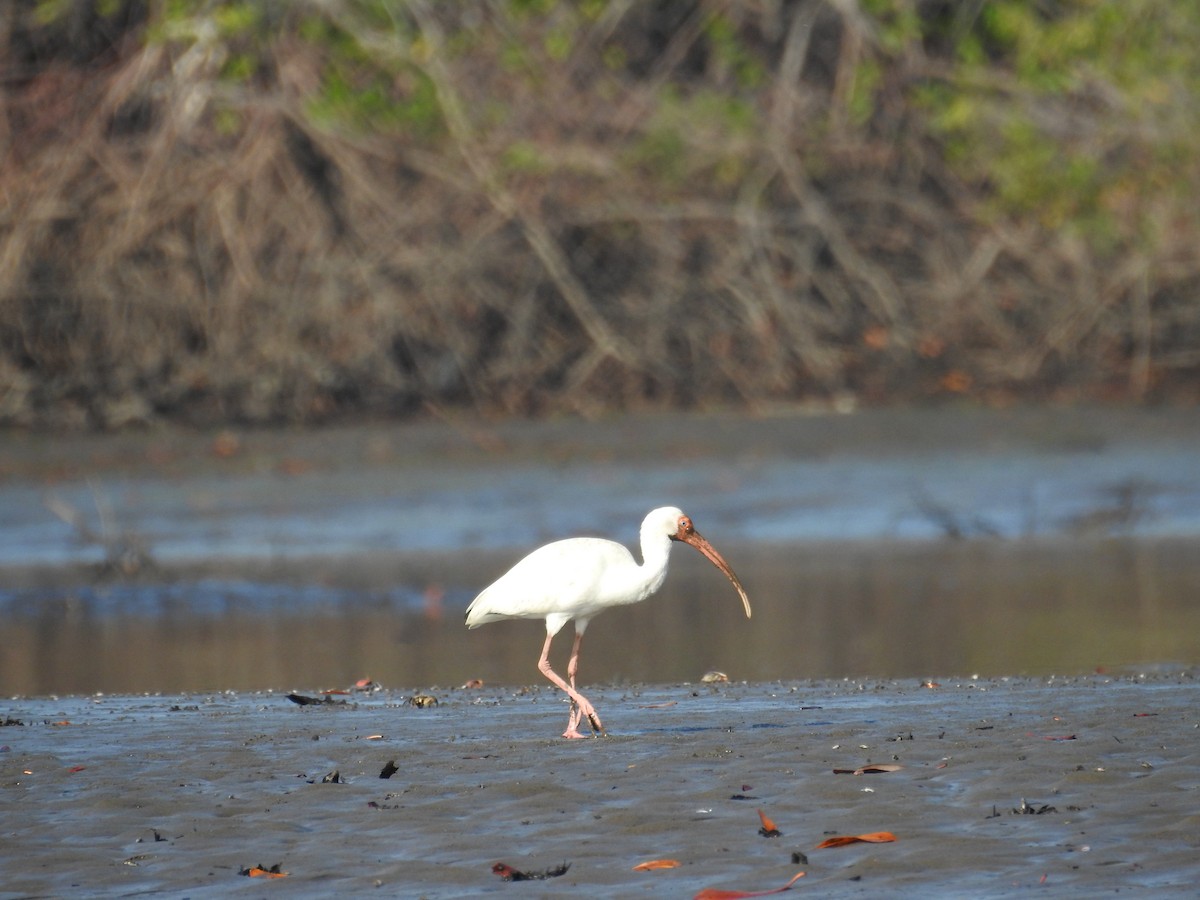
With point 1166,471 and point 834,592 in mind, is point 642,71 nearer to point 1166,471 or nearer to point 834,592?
point 1166,471

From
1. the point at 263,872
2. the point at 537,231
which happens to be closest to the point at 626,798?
the point at 263,872

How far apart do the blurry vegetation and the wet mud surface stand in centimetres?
991

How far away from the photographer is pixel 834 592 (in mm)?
10664

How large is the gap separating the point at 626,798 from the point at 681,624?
4.86 m

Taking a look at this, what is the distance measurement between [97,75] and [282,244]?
2.46 metres

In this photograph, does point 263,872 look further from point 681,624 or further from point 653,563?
point 681,624

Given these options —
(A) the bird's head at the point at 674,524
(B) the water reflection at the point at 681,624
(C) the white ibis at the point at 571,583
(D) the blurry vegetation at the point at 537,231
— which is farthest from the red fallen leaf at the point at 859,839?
(D) the blurry vegetation at the point at 537,231

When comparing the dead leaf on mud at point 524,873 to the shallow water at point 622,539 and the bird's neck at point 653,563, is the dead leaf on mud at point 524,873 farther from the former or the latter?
the shallow water at point 622,539

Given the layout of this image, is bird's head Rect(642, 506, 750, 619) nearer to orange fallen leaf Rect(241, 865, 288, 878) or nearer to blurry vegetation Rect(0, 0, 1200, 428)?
orange fallen leaf Rect(241, 865, 288, 878)

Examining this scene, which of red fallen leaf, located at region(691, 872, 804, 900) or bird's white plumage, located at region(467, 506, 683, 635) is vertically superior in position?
bird's white plumage, located at region(467, 506, 683, 635)

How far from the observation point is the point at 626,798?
5297 millimetres

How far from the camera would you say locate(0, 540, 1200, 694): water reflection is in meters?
8.62

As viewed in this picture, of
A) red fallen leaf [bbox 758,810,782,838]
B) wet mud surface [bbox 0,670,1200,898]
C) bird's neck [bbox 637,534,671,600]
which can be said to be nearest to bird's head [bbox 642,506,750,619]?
bird's neck [bbox 637,534,671,600]

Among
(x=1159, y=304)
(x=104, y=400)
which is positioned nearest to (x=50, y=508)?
(x=104, y=400)
